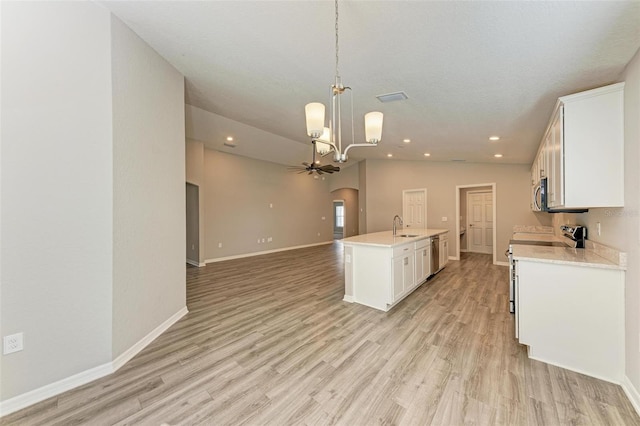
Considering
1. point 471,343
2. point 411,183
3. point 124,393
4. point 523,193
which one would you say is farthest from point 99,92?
point 523,193

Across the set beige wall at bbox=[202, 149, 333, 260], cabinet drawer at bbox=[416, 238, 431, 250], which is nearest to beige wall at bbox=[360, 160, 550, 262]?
beige wall at bbox=[202, 149, 333, 260]

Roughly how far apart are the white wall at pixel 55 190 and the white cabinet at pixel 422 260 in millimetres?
4034

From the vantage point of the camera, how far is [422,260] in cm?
459

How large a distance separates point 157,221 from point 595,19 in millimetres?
3767

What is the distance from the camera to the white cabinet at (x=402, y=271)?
3584 mm

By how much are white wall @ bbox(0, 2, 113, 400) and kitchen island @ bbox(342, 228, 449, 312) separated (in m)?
2.84

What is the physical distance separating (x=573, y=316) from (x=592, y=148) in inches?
54.7

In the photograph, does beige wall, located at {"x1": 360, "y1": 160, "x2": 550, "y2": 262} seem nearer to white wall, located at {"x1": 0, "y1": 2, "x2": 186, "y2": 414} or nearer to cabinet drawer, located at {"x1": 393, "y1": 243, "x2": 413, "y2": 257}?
cabinet drawer, located at {"x1": 393, "y1": 243, "x2": 413, "y2": 257}

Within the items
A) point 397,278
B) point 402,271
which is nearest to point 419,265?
point 402,271

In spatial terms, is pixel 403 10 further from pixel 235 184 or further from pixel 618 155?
pixel 235 184

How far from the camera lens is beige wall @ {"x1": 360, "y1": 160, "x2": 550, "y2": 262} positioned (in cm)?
636

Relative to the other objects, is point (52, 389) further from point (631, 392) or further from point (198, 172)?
point (198, 172)

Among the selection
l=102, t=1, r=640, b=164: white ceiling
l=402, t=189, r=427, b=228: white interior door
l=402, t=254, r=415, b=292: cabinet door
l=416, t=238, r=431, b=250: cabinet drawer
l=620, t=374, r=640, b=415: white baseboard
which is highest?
l=102, t=1, r=640, b=164: white ceiling

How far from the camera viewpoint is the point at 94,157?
6.79 feet
